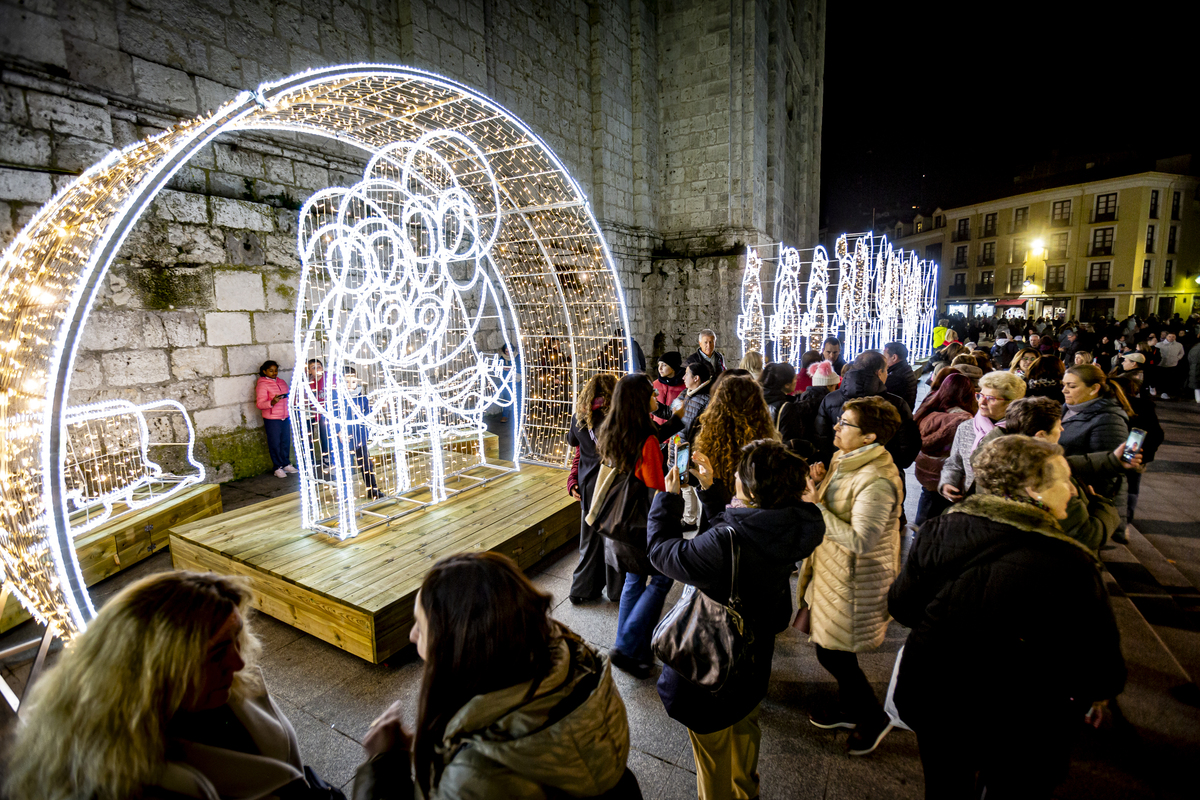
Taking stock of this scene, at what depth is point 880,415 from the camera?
8.31ft

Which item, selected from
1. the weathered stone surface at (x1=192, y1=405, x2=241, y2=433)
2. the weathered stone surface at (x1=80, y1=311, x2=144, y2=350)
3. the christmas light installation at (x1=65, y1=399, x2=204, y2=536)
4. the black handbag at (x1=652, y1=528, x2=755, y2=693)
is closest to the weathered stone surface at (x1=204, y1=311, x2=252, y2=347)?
the weathered stone surface at (x1=80, y1=311, x2=144, y2=350)

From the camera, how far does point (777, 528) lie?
1.88 meters

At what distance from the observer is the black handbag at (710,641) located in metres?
1.86

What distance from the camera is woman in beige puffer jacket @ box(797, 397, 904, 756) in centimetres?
236

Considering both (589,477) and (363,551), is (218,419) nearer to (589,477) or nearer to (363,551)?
(363,551)

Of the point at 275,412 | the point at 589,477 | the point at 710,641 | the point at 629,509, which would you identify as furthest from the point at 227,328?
the point at 710,641

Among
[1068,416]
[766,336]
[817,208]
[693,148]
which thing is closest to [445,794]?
[1068,416]

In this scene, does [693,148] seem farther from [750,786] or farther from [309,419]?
[750,786]

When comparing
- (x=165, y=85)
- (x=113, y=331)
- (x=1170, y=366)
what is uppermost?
(x=165, y=85)

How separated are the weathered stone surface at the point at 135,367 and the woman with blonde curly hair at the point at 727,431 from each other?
604 centimetres

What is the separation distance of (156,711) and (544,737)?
80 cm

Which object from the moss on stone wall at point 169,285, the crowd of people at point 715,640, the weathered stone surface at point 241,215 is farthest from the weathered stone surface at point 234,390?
the crowd of people at point 715,640

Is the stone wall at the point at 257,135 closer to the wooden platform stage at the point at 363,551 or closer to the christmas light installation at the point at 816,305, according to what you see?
the christmas light installation at the point at 816,305

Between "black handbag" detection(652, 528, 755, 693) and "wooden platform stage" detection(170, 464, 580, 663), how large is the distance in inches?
75.6
